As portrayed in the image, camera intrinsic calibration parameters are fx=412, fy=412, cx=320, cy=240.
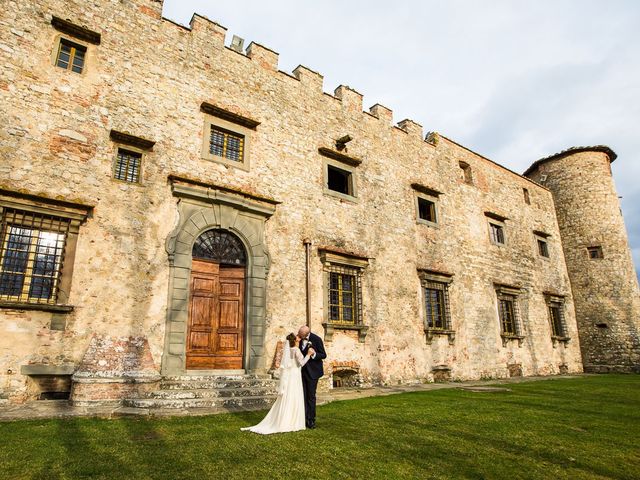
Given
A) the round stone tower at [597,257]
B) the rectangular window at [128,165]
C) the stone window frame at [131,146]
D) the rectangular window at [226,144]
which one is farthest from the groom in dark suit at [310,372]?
the round stone tower at [597,257]

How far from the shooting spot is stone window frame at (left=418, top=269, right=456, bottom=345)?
14.0 meters

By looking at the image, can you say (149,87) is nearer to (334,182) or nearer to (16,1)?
(16,1)

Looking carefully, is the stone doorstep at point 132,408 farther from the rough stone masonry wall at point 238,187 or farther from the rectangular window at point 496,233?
the rectangular window at point 496,233

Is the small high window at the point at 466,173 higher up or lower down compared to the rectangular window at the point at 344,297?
higher up

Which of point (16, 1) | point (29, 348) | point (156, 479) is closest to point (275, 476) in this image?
point (156, 479)

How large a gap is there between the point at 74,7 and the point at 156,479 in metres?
10.5

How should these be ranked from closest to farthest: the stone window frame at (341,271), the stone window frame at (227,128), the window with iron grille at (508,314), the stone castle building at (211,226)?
the stone castle building at (211,226) → the stone window frame at (227,128) → the stone window frame at (341,271) → the window with iron grille at (508,314)

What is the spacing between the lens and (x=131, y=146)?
377 inches

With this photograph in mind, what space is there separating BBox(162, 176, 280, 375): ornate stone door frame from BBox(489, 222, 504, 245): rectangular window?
35.4ft

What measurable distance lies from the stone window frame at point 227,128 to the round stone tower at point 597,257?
1787 centimetres

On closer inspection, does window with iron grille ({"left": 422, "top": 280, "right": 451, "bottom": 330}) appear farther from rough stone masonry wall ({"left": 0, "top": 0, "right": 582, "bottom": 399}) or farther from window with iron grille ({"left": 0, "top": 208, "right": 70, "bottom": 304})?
window with iron grille ({"left": 0, "top": 208, "right": 70, "bottom": 304})

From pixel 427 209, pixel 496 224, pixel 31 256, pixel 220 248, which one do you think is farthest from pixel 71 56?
pixel 496 224

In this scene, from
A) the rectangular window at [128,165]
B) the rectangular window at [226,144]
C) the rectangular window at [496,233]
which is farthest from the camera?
the rectangular window at [496,233]

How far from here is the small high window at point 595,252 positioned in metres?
20.4
